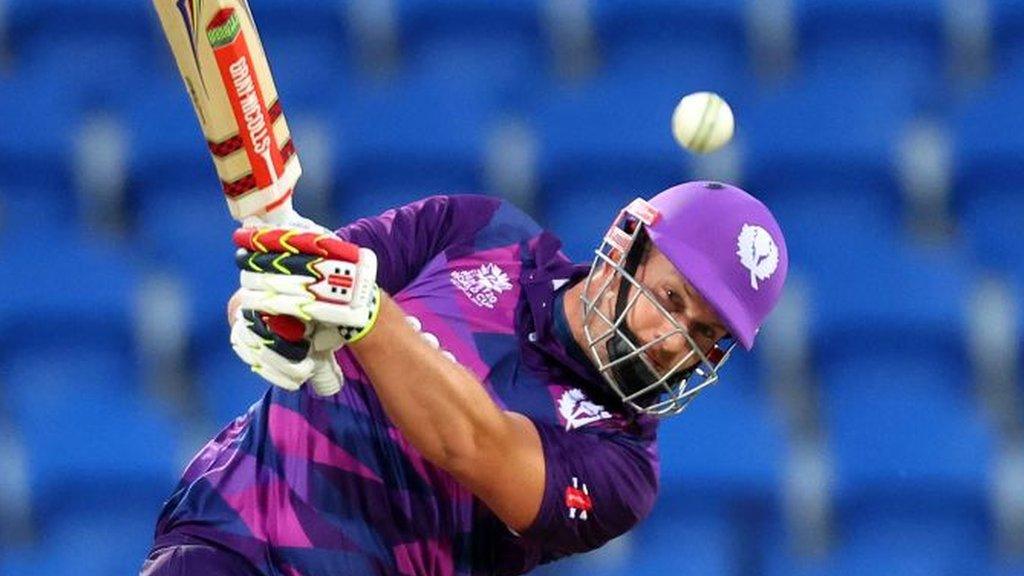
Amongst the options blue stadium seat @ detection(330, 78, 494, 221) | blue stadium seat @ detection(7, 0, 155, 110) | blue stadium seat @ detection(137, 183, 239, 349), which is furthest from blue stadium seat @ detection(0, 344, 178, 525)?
blue stadium seat @ detection(7, 0, 155, 110)


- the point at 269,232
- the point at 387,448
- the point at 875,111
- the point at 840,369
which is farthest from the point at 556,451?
the point at 875,111

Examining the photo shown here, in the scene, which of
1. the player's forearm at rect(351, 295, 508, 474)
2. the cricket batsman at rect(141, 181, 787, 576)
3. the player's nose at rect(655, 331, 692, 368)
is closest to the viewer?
the player's forearm at rect(351, 295, 508, 474)

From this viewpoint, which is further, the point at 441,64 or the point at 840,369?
the point at 441,64

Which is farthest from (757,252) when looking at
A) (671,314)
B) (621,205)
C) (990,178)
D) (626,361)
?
(990,178)

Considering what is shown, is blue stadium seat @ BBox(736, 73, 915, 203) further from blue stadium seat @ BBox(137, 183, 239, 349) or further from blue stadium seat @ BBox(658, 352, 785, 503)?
blue stadium seat @ BBox(137, 183, 239, 349)

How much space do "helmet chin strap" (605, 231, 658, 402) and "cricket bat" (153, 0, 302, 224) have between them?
2.43 ft

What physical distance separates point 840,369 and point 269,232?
3075mm

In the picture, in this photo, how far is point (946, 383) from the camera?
5531mm

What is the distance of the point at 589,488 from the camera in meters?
3.29

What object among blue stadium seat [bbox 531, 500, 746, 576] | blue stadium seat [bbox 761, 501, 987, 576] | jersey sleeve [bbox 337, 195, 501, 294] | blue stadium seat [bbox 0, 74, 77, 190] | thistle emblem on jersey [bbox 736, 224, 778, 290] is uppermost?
jersey sleeve [bbox 337, 195, 501, 294]

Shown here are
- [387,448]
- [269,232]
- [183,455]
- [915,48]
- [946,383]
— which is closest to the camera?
[269,232]

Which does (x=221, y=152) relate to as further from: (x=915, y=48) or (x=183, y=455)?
(x=915, y=48)

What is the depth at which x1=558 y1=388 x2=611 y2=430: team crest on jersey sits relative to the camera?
3.40 metres

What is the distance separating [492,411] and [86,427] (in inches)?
99.3
